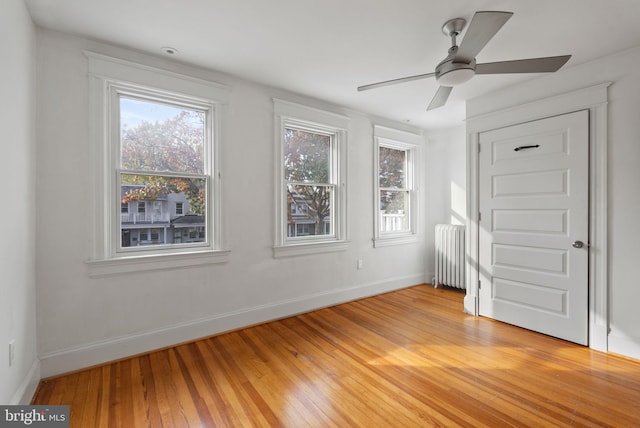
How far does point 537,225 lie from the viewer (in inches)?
120

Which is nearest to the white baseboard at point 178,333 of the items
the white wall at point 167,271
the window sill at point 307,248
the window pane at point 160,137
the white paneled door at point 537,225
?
the white wall at point 167,271

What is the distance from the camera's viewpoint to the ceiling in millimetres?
1994

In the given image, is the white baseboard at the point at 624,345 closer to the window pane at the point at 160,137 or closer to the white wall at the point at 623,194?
the white wall at the point at 623,194

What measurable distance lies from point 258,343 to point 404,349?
4.44ft

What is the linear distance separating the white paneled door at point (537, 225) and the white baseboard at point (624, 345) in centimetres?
18

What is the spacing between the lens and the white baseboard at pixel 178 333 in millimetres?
2281

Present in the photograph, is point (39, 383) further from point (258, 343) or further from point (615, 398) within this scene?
point (615, 398)

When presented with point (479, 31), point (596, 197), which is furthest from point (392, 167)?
point (479, 31)

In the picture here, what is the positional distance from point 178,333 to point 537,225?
3.71 metres

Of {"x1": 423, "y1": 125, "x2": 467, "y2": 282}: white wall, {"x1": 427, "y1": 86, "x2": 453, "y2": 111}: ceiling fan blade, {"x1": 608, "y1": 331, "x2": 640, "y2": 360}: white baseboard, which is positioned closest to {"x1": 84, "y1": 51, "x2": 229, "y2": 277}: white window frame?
{"x1": 427, "y1": 86, "x2": 453, "y2": 111}: ceiling fan blade

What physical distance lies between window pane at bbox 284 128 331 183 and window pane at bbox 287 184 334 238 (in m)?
0.13

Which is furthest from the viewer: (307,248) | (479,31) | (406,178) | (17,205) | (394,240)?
(406,178)

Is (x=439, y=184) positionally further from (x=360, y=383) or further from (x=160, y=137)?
(x=160, y=137)

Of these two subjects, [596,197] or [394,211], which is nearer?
[596,197]
